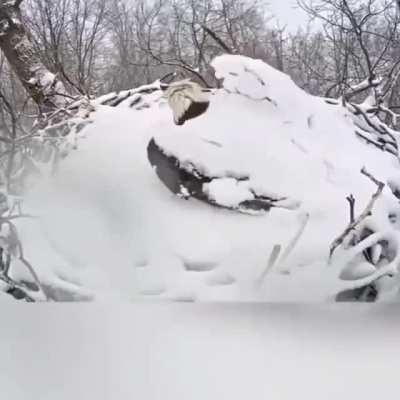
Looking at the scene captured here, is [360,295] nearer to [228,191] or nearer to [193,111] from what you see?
[228,191]

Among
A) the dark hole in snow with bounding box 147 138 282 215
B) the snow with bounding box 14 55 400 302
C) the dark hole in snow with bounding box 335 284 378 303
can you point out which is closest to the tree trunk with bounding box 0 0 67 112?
the snow with bounding box 14 55 400 302

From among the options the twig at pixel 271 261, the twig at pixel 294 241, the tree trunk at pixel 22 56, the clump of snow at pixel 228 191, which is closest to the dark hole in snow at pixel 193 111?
the clump of snow at pixel 228 191

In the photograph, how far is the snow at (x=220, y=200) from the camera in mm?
1438

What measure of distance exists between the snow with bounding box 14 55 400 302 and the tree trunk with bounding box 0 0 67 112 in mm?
1244

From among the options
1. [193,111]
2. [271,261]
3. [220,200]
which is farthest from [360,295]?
[193,111]

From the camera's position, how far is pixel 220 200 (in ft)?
5.97

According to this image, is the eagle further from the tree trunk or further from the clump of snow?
the tree trunk

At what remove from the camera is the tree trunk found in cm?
353

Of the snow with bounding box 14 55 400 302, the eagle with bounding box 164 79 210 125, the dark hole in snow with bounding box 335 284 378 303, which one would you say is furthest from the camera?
the eagle with bounding box 164 79 210 125

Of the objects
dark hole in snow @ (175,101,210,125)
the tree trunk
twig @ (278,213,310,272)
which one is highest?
the tree trunk

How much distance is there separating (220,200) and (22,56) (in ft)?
7.94

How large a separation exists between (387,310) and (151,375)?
0.50 m

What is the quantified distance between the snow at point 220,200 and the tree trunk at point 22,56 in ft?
4.08

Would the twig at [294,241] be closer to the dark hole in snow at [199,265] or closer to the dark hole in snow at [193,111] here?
the dark hole in snow at [199,265]
